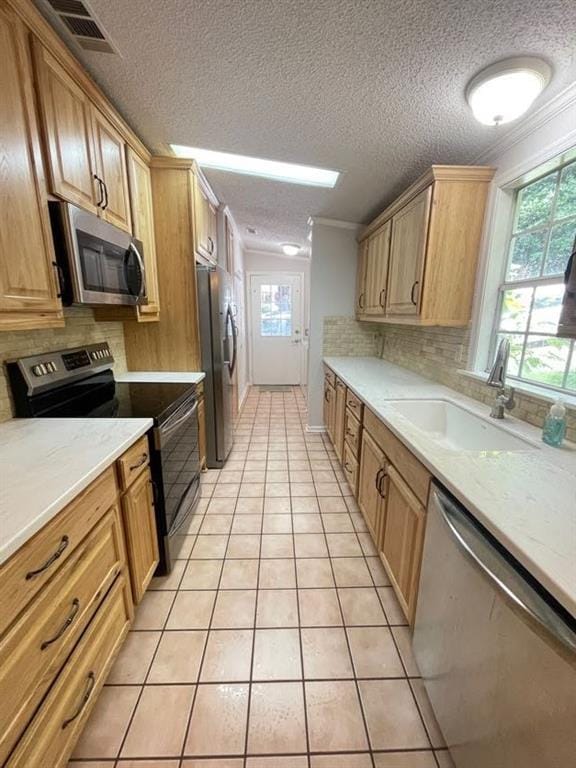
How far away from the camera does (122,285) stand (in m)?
1.71

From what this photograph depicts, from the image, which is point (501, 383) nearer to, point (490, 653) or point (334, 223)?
point (490, 653)

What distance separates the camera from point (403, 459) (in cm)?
135

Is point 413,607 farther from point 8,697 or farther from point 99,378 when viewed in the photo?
point 99,378

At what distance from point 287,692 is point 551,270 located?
2.15 metres

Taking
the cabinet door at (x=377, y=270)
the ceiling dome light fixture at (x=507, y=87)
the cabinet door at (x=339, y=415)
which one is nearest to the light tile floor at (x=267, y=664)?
the cabinet door at (x=339, y=415)

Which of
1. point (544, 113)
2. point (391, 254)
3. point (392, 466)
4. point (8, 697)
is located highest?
point (544, 113)

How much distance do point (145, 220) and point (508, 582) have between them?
259 centimetres

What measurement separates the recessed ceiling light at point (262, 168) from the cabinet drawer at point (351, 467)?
2.01m

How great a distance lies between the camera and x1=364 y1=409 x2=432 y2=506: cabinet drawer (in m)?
1.16

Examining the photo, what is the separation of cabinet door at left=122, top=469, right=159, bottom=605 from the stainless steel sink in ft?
4.14

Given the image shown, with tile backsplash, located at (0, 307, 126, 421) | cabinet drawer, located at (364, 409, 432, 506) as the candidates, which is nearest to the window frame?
cabinet drawer, located at (364, 409, 432, 506)

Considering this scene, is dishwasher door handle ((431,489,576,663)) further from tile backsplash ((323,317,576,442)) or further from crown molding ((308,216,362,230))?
crown molding ((308,216,362,230))

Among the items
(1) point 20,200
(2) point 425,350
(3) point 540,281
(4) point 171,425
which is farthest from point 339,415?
(1) point 20,200

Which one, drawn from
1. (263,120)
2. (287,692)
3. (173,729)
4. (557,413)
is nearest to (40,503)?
(173,729)
